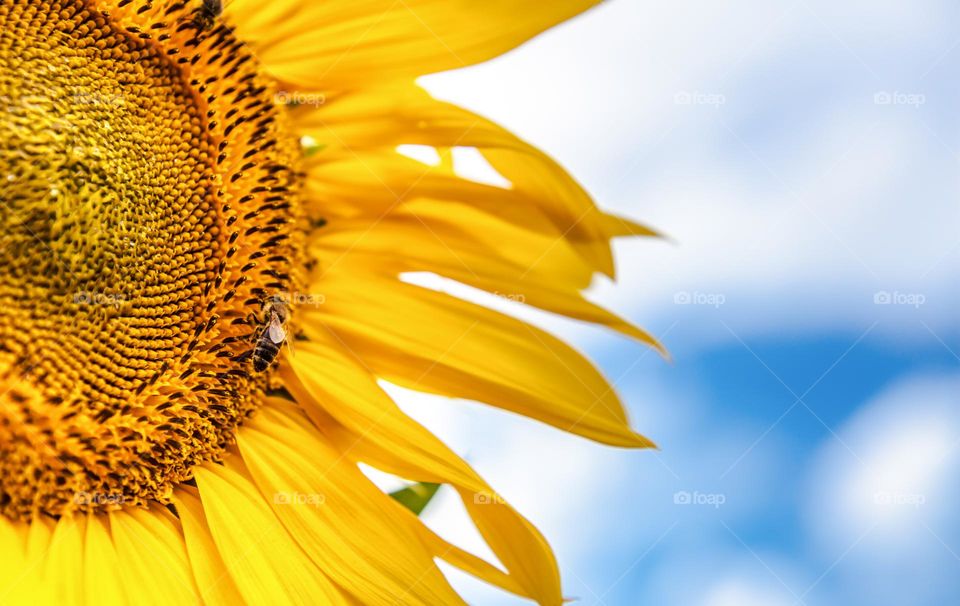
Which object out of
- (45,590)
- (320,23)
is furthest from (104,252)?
(320,23)

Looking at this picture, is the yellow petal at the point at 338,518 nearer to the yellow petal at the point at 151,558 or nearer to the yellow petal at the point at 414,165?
the yellow petal at the point at 151,558

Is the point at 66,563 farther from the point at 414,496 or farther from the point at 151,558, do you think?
the point at 414,496

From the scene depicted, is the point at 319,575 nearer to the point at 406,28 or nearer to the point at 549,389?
the point at 549,389

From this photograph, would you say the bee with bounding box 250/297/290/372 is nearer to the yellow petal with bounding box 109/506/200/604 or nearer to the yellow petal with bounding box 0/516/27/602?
the yellow petal with bounding box 109/506/200/604

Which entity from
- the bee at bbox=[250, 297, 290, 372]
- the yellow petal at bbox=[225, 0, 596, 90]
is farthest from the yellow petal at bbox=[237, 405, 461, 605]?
the yellow petal at bbox=[225, 0, 596, 90]

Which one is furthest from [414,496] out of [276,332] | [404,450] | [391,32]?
[391,32]

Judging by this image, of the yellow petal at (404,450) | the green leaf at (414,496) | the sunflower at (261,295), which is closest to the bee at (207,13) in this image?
the sunflower at (261,295)

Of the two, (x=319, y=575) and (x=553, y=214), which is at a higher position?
(x=553, y=214)
